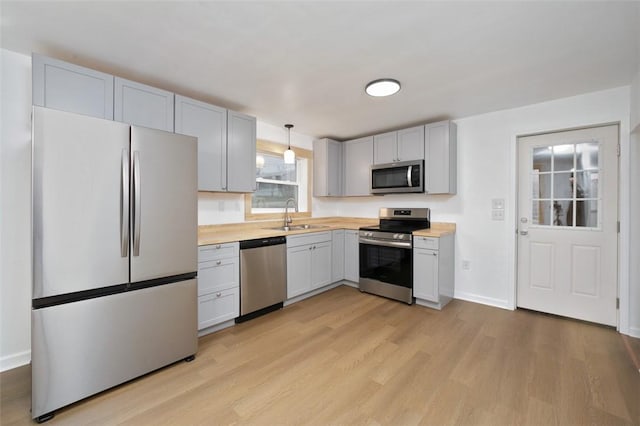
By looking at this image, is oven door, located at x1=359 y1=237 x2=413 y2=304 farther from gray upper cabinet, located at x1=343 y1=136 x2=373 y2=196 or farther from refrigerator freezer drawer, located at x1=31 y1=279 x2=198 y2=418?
refrigerator freezer drawer, located at x1=31 y1=279 x2=198 y2=418

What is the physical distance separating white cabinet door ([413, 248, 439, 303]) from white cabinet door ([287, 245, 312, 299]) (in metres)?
1.30

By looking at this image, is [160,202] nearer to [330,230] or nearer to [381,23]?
[381,23]

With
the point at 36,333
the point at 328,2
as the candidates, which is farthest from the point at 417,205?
the point at 36,333

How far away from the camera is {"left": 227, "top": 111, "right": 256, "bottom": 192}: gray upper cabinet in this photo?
2.97 metres

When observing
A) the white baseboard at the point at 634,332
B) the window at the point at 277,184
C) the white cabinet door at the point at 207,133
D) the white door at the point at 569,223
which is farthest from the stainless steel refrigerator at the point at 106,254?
the white baseboard at the point at 634,332

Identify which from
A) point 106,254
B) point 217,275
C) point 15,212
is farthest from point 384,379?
point 15,212

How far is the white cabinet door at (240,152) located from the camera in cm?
296

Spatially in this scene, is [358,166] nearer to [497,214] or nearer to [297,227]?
[297,227]

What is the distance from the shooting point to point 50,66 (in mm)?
1889

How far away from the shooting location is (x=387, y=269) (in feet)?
11.5

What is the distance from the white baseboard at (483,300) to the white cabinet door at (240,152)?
9.60 feet

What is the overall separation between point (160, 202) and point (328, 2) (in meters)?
1.67

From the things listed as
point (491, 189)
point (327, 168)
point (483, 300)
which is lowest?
point (483, 300)

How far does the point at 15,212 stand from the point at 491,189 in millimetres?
4506
